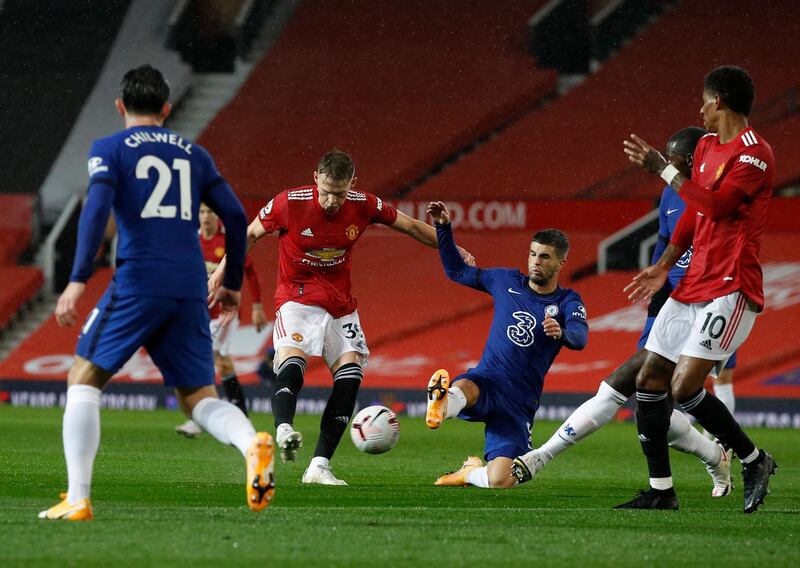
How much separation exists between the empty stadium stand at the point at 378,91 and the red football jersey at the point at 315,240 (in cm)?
1210

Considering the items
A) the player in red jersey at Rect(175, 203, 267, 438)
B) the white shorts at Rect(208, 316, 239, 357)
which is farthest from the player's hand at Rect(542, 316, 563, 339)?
the white shorts at Rect(208, 316, 239, 357)

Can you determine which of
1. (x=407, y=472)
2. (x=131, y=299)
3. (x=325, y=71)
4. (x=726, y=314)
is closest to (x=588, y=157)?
(x=325, y=71)

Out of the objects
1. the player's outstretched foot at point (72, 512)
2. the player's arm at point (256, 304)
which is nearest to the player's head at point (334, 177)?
the player's outstretched foot at point (72, 512)

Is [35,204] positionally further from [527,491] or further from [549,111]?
[527,491]

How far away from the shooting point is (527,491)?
7398 mm

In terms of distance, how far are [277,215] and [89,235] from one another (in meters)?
2.95

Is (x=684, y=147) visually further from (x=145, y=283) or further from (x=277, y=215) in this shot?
(x=145, y=283)

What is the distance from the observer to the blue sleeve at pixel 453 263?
7.68 meters

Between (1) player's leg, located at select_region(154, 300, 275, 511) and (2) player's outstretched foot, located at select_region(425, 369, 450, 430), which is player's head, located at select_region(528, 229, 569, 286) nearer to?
(2) player's outstretched foot, located at select_region(425, 369, 450, 430)

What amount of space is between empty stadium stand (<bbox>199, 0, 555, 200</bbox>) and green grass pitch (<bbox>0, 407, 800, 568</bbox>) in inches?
427

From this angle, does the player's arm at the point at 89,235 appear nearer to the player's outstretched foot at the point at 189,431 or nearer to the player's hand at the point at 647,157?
the player's hand at the point at 647,157

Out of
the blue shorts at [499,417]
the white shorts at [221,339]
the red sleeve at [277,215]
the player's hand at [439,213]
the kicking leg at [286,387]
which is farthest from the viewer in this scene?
the white shorts at [221,339]

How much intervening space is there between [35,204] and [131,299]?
1600 cm

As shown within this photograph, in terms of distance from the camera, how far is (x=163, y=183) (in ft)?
17.1
